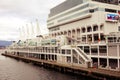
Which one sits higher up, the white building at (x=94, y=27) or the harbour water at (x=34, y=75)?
the white building at (x=94, y=27)

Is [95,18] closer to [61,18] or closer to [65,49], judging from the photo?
[65,49]

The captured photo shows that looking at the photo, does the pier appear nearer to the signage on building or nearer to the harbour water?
the harbour water

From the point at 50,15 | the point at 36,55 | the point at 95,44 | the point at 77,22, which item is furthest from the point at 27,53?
the point at 95,44

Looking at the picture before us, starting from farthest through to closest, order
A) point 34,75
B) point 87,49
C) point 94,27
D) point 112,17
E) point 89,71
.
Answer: point 94,27
point 112,17
point 87,49
point 34,75
point 89,71

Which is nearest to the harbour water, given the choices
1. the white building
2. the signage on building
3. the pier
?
the pier

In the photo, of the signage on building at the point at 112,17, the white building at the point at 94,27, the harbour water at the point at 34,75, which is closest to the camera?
the harbour water at the point at 34,75

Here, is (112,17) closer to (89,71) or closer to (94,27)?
(94,27)

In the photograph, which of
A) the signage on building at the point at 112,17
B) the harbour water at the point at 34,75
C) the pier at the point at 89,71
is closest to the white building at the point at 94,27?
the signage on building at the point at 112,17

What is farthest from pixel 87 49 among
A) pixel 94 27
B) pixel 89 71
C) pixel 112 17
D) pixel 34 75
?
pixel 34 75

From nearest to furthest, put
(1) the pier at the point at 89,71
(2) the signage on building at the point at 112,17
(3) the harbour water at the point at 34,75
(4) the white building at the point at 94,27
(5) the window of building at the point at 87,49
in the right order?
(1) the pier at the point at 89,71 < (3) the harbour water at the point at 34,75 < (4) the white building at the point at 94,27 < (5) the window of building at the point at 87,49 < (2) the signage on building at the point at 112,17

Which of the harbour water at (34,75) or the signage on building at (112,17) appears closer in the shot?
the harbour water at (34,75)

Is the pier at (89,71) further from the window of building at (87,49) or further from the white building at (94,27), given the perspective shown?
the window of building at (87,49)

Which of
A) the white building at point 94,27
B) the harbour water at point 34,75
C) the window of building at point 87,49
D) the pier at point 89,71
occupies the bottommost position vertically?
the harbour water at point 34,75

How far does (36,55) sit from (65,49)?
45.9m
